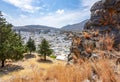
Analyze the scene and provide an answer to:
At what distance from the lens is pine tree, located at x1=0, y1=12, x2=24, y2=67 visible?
→ 35.4m

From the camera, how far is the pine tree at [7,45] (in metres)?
35.4

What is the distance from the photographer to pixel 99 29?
8719 mm

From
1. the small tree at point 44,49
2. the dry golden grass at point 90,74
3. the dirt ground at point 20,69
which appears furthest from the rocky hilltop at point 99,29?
the small tree at point 44,49

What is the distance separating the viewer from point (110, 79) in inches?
154

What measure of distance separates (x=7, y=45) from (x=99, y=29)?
97.1ft

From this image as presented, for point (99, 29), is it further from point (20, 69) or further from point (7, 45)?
point (7, 45)

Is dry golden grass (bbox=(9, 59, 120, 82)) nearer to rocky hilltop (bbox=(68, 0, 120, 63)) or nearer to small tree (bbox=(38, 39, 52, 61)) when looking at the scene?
rocky hilltop (bbox=(68, 0, 120, 63))

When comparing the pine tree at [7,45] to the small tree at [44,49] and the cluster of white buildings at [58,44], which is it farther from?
the cluster of white buildings at [58,44]

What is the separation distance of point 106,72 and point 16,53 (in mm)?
34555

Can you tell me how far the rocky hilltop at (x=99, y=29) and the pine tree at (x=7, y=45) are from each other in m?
28.4

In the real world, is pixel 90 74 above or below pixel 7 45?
above

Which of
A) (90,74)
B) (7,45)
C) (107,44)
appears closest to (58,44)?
(7,45)

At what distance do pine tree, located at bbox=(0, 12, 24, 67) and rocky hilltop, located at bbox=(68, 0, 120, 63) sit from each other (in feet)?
93.1

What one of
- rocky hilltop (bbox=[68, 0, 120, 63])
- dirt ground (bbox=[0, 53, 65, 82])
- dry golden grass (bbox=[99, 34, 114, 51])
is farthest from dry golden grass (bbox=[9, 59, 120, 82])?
rocky hilltop (bbox=[68, 0, 120, 63])
